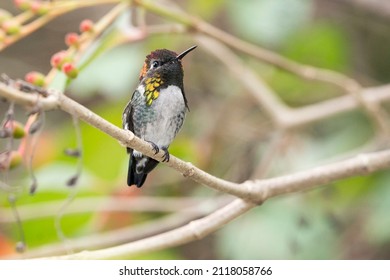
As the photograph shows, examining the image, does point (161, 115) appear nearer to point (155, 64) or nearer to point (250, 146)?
point (155, 64)

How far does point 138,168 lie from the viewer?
102cm

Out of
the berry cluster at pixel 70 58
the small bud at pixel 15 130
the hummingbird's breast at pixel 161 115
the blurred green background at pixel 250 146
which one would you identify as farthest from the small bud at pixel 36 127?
the blurred green background at pixel 250 146

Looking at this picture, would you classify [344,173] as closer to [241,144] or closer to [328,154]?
[241,144]

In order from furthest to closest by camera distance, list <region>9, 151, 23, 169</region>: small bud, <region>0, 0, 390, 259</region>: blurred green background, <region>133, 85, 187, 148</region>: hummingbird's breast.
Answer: <region>0, 0, 390, 259</region>: blurred green background, <region>133, 85, 187, 148</region>: hummingbird's breast, <region>9, 151, 23, 169</region>: small bud

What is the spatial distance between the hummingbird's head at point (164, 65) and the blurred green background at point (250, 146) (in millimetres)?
373

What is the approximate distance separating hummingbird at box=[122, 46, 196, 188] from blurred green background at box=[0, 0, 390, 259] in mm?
401

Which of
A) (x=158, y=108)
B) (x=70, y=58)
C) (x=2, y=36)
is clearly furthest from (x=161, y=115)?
(x=2, y=36)

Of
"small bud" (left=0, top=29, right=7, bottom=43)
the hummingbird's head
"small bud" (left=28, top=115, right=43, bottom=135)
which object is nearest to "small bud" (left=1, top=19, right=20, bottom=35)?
"small bud" (left=0, top=29, right=7, bottom=43)

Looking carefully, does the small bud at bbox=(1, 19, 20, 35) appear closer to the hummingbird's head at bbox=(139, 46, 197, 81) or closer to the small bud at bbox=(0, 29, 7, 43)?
the small bud at bbox=(0, 29, 7, 43)

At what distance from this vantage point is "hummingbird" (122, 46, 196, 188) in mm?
999

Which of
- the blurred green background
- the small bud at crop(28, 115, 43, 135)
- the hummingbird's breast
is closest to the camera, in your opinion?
the small bud at crop(28, 115, 43, 135)

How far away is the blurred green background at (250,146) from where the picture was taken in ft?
5.99

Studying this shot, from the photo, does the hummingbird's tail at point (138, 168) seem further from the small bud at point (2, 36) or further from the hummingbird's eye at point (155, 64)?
the small bud at point (2, 36)

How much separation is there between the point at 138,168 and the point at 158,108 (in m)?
0.10
